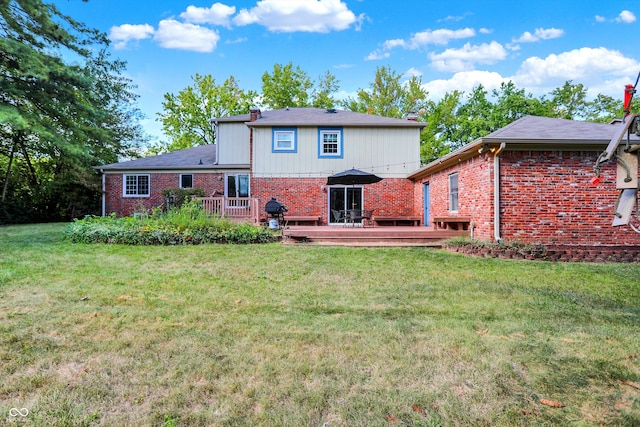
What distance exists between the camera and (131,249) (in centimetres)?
801

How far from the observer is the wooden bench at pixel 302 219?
1405 cm

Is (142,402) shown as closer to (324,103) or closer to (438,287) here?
(438,287)

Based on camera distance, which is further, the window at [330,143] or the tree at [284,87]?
the tree at [284,87]

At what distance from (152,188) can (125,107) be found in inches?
508

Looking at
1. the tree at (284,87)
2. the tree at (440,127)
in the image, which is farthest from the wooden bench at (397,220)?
the tree at (284,87)

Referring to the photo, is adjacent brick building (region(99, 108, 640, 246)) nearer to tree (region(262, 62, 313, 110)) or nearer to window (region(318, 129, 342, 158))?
window (region(318, 129, 342, 158))

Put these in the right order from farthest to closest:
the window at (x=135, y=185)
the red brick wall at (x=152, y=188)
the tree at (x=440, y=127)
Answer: the tree at (x=440, y=127) < the window at (x=135, y=185) < the red brick wall at (x=152, y=188)

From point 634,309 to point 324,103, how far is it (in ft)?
91.6

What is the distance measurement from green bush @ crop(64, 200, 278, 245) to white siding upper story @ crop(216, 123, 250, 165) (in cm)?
777

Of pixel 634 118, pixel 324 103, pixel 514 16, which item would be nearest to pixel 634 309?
pixel 634 118

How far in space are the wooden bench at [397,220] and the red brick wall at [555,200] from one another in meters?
5.95

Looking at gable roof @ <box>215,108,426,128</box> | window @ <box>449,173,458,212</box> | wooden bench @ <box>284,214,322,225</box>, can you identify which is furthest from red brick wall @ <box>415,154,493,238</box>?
wooden bench @ <box>284,214,322,225</box>

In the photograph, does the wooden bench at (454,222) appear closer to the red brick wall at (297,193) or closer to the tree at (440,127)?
the red brick wall at (297,193)

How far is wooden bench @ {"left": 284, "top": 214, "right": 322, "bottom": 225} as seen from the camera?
553 inches
